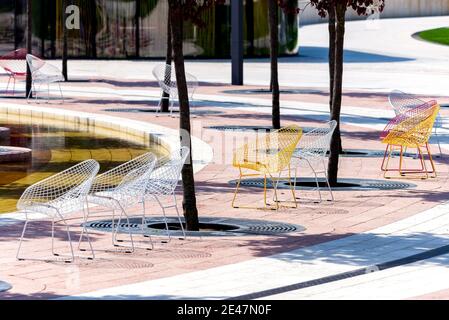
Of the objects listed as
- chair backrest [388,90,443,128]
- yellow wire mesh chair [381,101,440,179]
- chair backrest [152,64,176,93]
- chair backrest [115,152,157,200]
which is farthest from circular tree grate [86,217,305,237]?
chair backrest [152,64,176,93]

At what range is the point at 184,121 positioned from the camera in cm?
1409

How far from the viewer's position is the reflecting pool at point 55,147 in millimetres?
18812

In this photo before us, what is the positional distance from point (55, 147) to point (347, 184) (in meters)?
7.19

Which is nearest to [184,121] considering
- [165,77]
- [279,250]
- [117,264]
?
[279,250]

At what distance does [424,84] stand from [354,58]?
43.3ft

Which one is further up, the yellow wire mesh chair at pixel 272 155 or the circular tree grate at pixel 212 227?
the yellow wire mesh chair at pixel 272 155

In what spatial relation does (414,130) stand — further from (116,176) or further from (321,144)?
(116,176)

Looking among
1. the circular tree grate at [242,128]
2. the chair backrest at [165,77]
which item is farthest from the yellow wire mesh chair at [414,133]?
the chair backrest at [165,77]

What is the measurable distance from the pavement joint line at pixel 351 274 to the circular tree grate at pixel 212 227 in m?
1.76

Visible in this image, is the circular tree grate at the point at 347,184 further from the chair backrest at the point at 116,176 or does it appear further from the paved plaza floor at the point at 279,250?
the chair backrest at the point at 116,176

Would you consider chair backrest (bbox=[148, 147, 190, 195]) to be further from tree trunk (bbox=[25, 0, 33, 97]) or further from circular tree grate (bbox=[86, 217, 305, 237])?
tree trunk (bbox=[25, 0, 33, 97])

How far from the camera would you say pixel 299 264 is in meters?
11.8

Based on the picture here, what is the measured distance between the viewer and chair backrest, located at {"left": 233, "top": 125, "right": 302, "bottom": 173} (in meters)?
15.1
